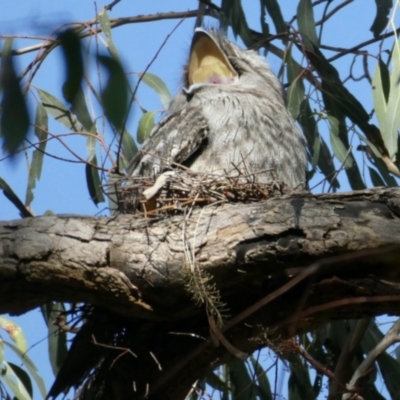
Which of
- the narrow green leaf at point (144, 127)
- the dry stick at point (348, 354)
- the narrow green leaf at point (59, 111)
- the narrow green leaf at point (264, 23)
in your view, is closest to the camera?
the dry stick at point (348, 354)

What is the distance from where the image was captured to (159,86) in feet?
12.6

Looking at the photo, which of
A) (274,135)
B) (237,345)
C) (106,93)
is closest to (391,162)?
(274,135)

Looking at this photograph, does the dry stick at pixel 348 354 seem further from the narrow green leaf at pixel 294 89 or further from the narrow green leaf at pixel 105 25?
the narrow green leaf at pixel 105 25

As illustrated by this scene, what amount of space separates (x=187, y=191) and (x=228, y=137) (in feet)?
1.83

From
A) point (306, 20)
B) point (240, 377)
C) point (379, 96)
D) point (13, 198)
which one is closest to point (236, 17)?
point (306, 20)

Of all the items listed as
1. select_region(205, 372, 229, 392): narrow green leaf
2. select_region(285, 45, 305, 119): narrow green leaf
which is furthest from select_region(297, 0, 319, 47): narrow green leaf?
select_region(205, 372, 229, 392): narrow green leaf

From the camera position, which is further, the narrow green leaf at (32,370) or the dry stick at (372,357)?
the narrow green leaf at (32,370)

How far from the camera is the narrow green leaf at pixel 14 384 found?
3303 millimetres

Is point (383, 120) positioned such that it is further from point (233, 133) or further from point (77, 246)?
point (77, 246)

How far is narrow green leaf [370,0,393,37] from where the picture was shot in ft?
11.4

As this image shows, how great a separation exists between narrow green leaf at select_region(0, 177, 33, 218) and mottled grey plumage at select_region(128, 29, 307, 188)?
0.46 metres

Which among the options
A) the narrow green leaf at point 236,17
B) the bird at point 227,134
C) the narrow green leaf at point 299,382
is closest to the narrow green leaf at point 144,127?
the bird at point 227,134

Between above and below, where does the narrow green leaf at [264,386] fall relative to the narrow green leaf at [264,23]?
below

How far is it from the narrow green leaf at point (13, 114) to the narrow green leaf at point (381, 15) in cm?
286
